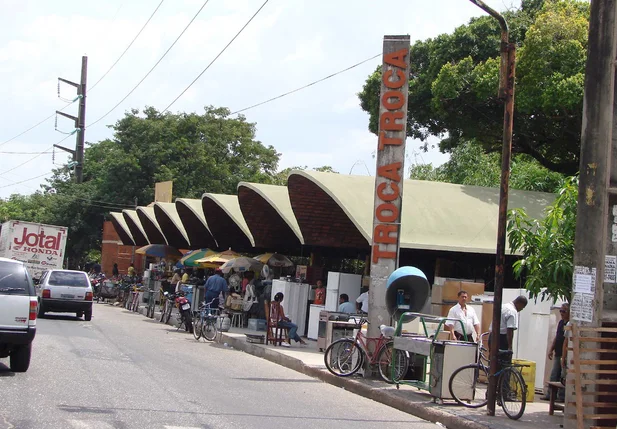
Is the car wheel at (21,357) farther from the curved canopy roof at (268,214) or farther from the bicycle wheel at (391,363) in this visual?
the curved canopy roof at (268,214)

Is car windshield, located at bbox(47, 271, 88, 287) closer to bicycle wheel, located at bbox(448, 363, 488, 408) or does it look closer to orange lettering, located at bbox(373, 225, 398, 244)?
orange lettering, located at bbox(373, 225, 398, 244)

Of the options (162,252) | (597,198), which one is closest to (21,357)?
(597,198)

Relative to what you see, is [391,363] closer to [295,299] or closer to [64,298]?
[295,299]

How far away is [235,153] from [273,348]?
45639 millimetres

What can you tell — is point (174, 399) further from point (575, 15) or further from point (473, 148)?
point (473, 148)

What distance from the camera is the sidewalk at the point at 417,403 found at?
11867 mm

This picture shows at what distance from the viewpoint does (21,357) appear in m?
13.3

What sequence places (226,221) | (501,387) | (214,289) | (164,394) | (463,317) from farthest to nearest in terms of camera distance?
(226,221) < (214,289) < (463,317) < (501,387) < (164,394)

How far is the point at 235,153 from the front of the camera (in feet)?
216

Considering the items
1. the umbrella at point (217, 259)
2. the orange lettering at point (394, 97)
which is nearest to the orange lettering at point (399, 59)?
the orange lettering at point (394, 97)

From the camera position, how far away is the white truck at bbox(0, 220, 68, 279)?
38.8 metres

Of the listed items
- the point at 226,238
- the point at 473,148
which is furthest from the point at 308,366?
the point at 473,148

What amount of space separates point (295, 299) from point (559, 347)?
13.4 metres

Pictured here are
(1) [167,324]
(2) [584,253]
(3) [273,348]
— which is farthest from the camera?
(1) [167,324]
